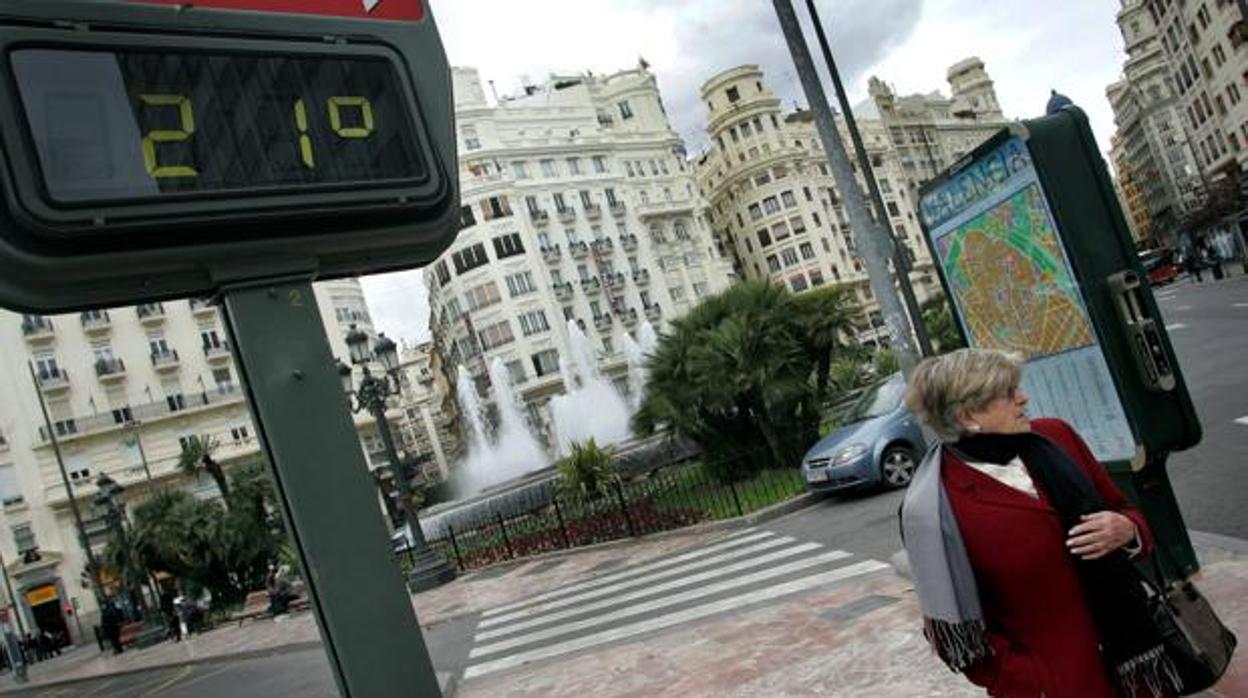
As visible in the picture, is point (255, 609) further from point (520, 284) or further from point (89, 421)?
point (520, 284)

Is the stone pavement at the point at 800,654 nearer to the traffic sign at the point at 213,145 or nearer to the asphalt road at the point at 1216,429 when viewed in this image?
the asphalt road at the point at 1216,429

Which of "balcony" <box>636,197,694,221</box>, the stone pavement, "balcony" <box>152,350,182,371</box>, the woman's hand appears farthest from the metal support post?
"balcony" <box>636,197,694,221</box>

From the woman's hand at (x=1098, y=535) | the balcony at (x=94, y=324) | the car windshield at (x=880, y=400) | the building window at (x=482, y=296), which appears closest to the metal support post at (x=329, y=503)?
the woman's hand at (x=1098, y=535)

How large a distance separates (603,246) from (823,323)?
50.7 metres

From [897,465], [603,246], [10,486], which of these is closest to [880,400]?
[897,465]

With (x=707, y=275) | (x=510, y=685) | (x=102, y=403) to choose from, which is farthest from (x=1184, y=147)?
(x=510, y=685)

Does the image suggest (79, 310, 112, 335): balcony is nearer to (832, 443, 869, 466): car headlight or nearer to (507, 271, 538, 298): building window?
(507, 271, 538, 298): building window

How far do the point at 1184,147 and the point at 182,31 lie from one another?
118999mm

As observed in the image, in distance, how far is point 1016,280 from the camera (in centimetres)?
550

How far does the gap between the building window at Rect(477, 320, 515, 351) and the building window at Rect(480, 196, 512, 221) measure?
24.0 ft

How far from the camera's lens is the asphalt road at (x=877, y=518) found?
7.65 m

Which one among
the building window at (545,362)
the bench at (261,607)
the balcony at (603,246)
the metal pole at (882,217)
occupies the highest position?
the balcony at (603,246)

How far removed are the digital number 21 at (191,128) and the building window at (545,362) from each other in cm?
5778

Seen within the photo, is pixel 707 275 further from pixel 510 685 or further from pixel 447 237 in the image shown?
pixel 447 237
